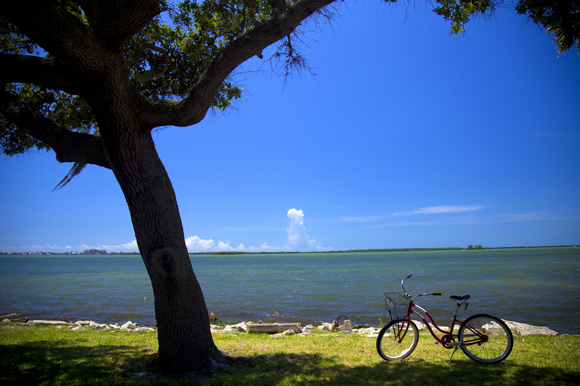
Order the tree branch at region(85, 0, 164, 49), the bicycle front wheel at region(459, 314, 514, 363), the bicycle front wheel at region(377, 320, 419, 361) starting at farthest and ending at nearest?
the bicycle front wheel at region(377, 320, 419, 361) < the bicycle front wheel at region(459, 314, 514, 363) < the tree branch at region(85, 0, 164, 49)

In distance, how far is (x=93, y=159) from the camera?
5500mm

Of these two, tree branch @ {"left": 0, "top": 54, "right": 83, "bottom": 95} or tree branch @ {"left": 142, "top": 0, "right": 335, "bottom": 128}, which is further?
tree branch @ {"left": 142, "top": 0, "right": 335, "bottom": 128}

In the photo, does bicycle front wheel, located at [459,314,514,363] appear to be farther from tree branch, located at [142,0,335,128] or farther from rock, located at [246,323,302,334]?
tree branch, located at [142,0,335,128]

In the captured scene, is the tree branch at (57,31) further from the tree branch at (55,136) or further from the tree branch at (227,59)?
the tree branch at (55,136)

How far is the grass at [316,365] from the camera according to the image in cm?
451

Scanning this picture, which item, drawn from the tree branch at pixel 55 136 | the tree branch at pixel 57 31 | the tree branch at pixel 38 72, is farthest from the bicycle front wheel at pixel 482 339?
the tree branch at pixel 38 72

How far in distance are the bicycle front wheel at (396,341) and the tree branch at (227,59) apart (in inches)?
196

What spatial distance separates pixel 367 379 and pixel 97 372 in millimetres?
4031

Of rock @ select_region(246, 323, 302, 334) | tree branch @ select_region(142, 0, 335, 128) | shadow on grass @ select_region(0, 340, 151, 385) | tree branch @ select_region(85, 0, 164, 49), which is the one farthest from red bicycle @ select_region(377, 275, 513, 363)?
tree branch @ select_region(85, 0, 164, 49)

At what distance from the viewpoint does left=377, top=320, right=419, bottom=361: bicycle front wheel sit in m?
5.58

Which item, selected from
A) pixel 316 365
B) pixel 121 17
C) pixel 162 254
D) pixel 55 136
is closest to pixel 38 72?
pixel 55 136

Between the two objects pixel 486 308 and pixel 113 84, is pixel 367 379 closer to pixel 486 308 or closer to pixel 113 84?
pixel 113 84

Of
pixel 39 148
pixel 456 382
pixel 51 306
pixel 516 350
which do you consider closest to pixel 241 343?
pixel 456 382

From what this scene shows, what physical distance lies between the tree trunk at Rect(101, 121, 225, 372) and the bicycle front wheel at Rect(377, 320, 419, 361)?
285cm
